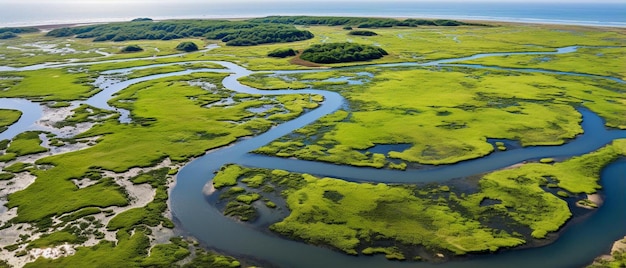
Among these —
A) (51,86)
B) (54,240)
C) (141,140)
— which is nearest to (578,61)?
(141,140)

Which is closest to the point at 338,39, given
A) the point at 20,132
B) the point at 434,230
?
the point at 20,132

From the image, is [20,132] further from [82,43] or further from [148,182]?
[82,43]

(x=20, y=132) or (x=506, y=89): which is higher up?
(x=506, y=89)

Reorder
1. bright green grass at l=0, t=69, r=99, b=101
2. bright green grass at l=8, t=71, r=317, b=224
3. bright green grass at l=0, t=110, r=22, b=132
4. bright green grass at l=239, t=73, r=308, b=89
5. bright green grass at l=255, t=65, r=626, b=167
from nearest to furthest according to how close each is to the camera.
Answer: bright green grass at l=8, t=71, r=317, b=224 → bright green grass at l=255, t=65, r=626, b=167 → bright green grass at l=0, t=110, r=22, b=132 → bright green grass at l=0, t=69, r=99, b=101 → bright green grass at l=239, t=73, r=308, b=89

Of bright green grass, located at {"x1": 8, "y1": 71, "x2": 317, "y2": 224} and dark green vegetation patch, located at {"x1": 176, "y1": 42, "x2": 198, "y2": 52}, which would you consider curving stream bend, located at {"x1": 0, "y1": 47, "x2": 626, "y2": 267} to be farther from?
dark green vegetation patch, located at {"x1": 176, "y1": 42, "x2": 198, "y2": 52}

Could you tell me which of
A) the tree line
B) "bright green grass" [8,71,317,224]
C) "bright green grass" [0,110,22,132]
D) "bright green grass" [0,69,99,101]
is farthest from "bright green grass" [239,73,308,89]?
the tree line

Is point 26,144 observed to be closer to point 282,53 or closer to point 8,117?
point 8,117
